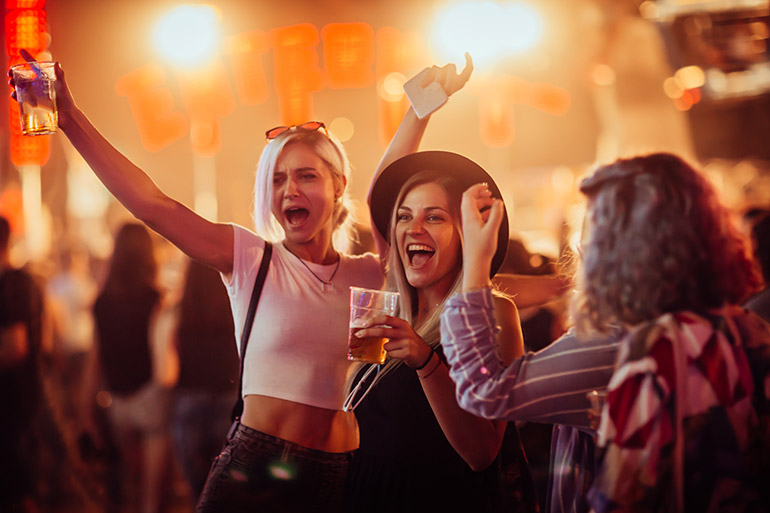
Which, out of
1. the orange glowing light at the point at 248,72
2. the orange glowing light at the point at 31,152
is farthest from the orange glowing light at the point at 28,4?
the orange glowing light at the point at 248,72

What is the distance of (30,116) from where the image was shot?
2.15m

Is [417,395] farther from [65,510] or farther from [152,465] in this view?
[65,510]

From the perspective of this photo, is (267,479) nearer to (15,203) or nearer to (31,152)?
(31,152)

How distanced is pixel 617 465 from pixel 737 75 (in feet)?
25.1

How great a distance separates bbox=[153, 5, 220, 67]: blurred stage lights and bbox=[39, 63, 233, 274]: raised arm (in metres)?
8.53

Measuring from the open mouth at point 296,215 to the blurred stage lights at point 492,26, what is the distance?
818 centimetres

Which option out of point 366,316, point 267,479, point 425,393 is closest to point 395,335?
point 366,316

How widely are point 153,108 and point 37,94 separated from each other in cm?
1005

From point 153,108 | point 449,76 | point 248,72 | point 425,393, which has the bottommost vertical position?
point 425,393

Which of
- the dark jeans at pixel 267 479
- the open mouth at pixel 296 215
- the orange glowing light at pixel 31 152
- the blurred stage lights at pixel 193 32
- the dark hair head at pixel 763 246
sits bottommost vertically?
the dark jeans at pixel 267 479

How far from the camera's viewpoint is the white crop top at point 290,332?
8.01 feet

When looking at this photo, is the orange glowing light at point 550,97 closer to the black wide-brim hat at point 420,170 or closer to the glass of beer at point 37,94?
the black wide-brim hat at point 420,170

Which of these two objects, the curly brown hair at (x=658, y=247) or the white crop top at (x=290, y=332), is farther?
the white crop top at (x=290, y=332)

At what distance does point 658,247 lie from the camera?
153 cm
